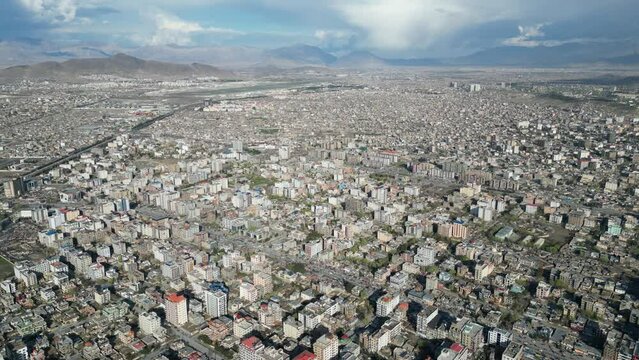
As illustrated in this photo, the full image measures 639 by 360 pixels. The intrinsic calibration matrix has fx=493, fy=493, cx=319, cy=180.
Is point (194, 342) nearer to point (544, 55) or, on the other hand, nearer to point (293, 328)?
point (293, 328)

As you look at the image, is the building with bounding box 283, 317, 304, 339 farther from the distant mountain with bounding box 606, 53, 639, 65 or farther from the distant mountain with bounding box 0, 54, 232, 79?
the distant mountain with bounding box 606, 53, 639, 65

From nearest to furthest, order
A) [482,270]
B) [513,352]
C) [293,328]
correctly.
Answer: [513,352], [293,328], [482,270]

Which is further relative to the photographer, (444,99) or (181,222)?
(444,99)

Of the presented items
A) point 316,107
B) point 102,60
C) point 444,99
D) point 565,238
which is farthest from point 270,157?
point 102,60

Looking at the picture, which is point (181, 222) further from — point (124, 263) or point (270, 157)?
point (270, 157)

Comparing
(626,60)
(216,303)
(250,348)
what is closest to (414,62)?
(626,60)

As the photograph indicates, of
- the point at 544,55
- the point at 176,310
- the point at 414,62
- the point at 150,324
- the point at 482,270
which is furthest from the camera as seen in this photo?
the point at 414,62
